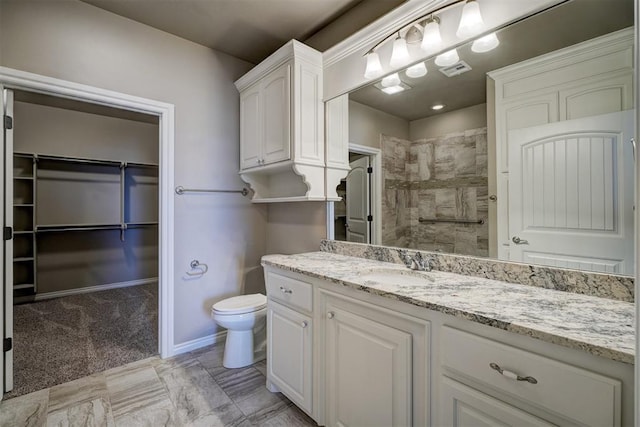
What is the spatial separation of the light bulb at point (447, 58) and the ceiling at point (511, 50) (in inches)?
1.1

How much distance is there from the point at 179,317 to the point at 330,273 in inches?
65.8

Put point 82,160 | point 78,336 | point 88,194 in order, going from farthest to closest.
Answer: point 88,194 → point 82,160 → point 78,336

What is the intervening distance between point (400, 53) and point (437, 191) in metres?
0.84

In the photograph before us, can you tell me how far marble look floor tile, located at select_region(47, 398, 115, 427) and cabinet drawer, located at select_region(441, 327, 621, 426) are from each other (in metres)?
1.90

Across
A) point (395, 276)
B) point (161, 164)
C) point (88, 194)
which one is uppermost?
point (161, 164)

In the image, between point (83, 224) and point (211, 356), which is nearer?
point (211, 356)

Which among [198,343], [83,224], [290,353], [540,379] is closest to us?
[540,379]

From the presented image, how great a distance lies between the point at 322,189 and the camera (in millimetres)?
2236

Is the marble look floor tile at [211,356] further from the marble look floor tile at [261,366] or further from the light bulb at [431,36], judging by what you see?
the light bulb at [431,36]

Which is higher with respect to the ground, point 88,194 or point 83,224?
point 88,194

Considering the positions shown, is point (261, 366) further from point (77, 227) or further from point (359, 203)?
point (77, 227)

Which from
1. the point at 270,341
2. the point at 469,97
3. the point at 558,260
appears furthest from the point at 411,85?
the point at 270,341

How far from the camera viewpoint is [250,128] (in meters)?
2.54

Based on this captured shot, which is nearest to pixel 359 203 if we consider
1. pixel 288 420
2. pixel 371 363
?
pixel 371 363
